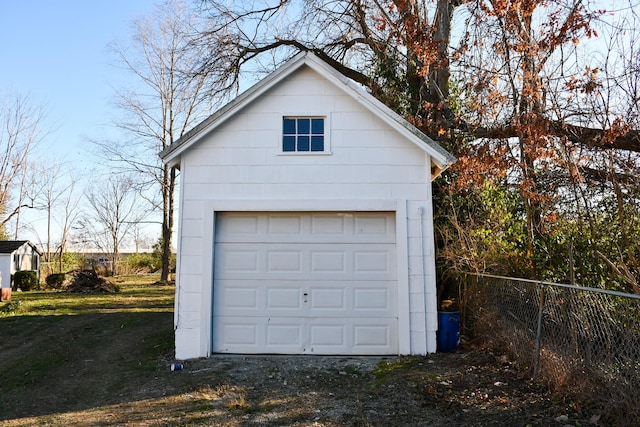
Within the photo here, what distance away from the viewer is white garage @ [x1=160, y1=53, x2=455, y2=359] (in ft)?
29.0

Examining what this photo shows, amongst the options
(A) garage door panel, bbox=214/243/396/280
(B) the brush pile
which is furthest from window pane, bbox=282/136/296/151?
(B) the brush pile

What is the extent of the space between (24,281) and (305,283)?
2396 centimetres

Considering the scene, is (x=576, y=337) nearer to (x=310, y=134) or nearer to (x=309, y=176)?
(x=309, y=176)

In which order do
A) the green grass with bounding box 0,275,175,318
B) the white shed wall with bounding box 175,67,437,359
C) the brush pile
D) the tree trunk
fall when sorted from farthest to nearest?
the tree trunk → the brush pile → the green grass with bounding box 0,275,175,318 → the white shed wall with bounding box 175,67,437,359

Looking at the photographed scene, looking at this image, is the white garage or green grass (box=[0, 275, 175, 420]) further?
the white garage

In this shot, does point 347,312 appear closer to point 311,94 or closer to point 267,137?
point 267,137

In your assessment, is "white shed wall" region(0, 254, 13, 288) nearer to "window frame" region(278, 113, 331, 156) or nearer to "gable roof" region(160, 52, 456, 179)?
"gable roof" region(160, 52, 456, 179)

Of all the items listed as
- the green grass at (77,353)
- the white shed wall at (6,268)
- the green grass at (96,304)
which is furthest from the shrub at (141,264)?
the green grass at (77,353)

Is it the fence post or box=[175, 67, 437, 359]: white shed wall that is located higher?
box=[175, 67, 437, 359]: white shed wall

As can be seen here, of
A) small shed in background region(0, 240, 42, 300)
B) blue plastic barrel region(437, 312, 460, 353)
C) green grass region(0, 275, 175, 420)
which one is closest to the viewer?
green grass region(0, 275, 175, 420)

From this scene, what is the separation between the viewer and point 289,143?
9.23 m

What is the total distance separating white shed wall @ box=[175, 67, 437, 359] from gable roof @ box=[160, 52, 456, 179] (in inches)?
7.1

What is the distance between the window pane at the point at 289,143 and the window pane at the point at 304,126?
0.63 feet

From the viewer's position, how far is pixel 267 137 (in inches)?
360
